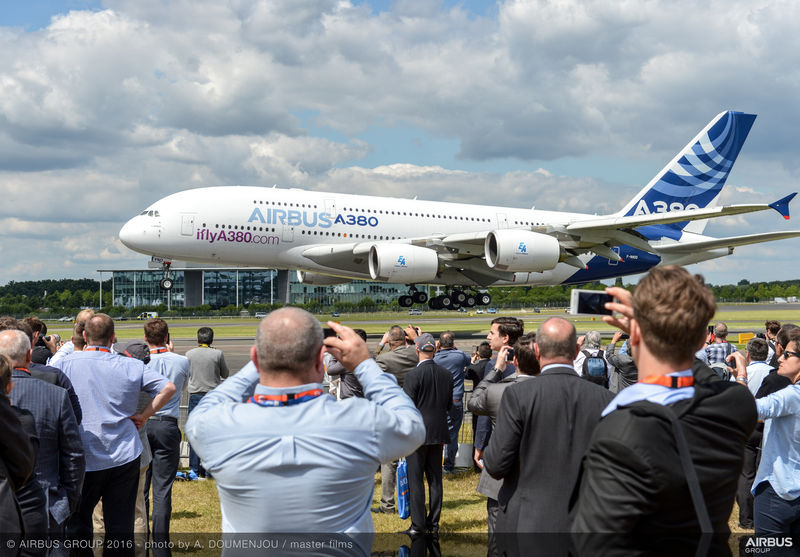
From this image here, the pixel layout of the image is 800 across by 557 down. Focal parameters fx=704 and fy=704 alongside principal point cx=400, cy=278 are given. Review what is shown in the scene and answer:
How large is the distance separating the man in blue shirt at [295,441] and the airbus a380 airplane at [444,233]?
79.4 ft

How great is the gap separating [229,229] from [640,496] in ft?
85.0

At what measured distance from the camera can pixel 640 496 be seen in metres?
2.39

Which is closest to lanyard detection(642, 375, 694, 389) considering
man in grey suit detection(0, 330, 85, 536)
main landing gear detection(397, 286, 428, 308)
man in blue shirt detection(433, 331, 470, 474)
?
man in grey suit detection(0, 330, 85, 536)

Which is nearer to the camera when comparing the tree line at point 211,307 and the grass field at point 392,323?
the grass field at point 392,323

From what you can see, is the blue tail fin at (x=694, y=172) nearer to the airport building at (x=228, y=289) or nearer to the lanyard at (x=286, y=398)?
the lanyard at (x=286, y=398)

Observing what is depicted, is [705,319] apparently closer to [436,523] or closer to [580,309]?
[580,309]

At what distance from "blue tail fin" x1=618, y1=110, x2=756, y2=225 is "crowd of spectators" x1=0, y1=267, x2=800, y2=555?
2890 cm

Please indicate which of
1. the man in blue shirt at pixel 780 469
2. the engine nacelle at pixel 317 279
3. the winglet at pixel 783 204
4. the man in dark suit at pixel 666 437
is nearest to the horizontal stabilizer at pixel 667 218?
the winglet at pixel 783 204

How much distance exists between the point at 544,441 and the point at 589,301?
0.89 meters

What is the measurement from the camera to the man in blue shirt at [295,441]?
2.87 m

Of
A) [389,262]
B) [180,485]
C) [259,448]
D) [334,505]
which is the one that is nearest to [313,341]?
[259,448]

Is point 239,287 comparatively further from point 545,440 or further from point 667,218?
point 545,440

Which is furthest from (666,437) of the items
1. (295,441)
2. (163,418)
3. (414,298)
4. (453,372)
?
(414,298)

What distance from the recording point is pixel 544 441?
4.24 m
